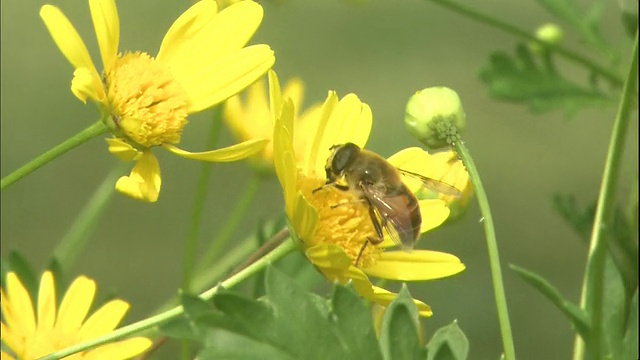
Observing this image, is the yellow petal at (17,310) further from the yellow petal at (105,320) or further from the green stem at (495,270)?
the green stem at (495,270)

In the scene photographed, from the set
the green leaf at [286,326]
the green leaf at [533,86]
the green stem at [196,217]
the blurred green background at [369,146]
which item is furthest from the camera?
the blurred green background at [369,146]

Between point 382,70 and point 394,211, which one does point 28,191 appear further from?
point 394,211

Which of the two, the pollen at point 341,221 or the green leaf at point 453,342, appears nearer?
the green leaf at point 453,342

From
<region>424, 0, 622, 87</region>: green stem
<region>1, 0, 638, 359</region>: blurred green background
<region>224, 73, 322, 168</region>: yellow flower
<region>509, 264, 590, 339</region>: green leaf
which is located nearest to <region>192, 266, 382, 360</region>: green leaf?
<region>509, 264, 590, 339</region>: green leaf

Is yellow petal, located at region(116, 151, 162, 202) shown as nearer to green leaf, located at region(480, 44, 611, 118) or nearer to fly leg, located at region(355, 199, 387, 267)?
fly leg, located at region(355, 199, 387, 267)

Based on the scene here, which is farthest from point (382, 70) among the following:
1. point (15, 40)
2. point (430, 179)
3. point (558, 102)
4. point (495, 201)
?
point (430, 179)

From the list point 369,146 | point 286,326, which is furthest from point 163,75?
point 369,146

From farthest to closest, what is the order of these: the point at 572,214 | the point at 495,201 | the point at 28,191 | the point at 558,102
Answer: the point at 495,201, the point at 28,191, the point at 558,102, the point at 572,214

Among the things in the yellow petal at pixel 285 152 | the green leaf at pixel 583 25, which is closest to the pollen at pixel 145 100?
the yellow petal at pixel 285 152
